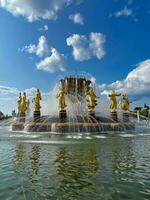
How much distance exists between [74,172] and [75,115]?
28009mm

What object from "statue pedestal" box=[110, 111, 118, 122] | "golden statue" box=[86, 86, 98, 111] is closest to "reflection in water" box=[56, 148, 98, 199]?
"golden statue" box=[86, 86, 98, 111]

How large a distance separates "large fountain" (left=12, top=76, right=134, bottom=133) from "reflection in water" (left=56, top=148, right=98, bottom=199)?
1821 centimetres

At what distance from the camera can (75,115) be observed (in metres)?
39.4

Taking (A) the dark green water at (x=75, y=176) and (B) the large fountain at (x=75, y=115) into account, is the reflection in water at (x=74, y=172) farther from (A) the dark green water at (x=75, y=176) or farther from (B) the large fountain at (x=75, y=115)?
(B) the large fountain at (x=75, y=115)

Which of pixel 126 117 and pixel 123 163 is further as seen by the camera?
pixel 126 117

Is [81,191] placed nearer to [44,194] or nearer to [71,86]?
[44,194]

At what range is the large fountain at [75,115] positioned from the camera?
3444cm

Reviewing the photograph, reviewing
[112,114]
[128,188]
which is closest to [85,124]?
[112,114]

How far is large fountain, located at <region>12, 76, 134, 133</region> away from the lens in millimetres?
34438

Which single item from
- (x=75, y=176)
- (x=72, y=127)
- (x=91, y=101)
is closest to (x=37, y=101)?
(x=91, y=101)

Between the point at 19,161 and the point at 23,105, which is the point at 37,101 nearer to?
the point at 23,105

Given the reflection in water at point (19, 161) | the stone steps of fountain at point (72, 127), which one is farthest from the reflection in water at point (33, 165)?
the stone steps of fountain at point (72, 127)

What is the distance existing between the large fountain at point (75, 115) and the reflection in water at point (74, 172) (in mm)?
18211

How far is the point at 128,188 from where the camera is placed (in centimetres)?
923
